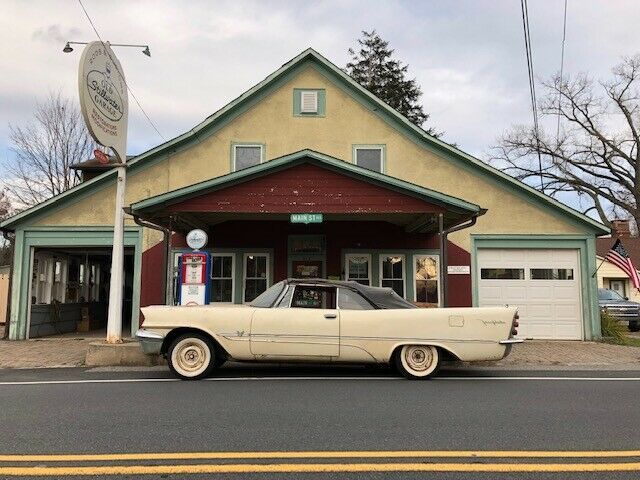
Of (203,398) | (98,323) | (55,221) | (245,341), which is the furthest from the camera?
(98,323)

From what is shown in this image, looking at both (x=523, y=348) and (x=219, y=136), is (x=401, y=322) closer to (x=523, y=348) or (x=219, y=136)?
(x=523, y=348)

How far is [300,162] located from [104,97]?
13.1 ft

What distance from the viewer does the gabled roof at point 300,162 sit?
36.8ft

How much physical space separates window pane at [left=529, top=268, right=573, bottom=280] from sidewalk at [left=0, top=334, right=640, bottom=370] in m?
1.79

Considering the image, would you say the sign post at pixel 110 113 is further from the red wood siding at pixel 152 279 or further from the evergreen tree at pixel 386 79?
the evergreen tree at pixel 386 79

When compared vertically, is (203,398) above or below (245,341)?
below

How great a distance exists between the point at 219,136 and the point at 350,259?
196 inches

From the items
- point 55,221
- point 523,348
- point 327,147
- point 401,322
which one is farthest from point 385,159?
point 55,221

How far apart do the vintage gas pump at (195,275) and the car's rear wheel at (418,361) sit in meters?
4.40

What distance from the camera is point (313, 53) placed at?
15.5 metres

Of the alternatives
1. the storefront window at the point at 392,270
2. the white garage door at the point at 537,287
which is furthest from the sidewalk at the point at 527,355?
the storefront window at the point at 392,270

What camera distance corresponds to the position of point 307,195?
38.0 feet

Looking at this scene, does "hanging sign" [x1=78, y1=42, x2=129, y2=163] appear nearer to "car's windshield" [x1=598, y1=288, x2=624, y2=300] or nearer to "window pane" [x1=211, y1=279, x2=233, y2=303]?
"window pane" [x1=211, y1=279, x2=233, y2=303]

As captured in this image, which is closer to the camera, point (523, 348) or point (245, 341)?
point (245, 341)
